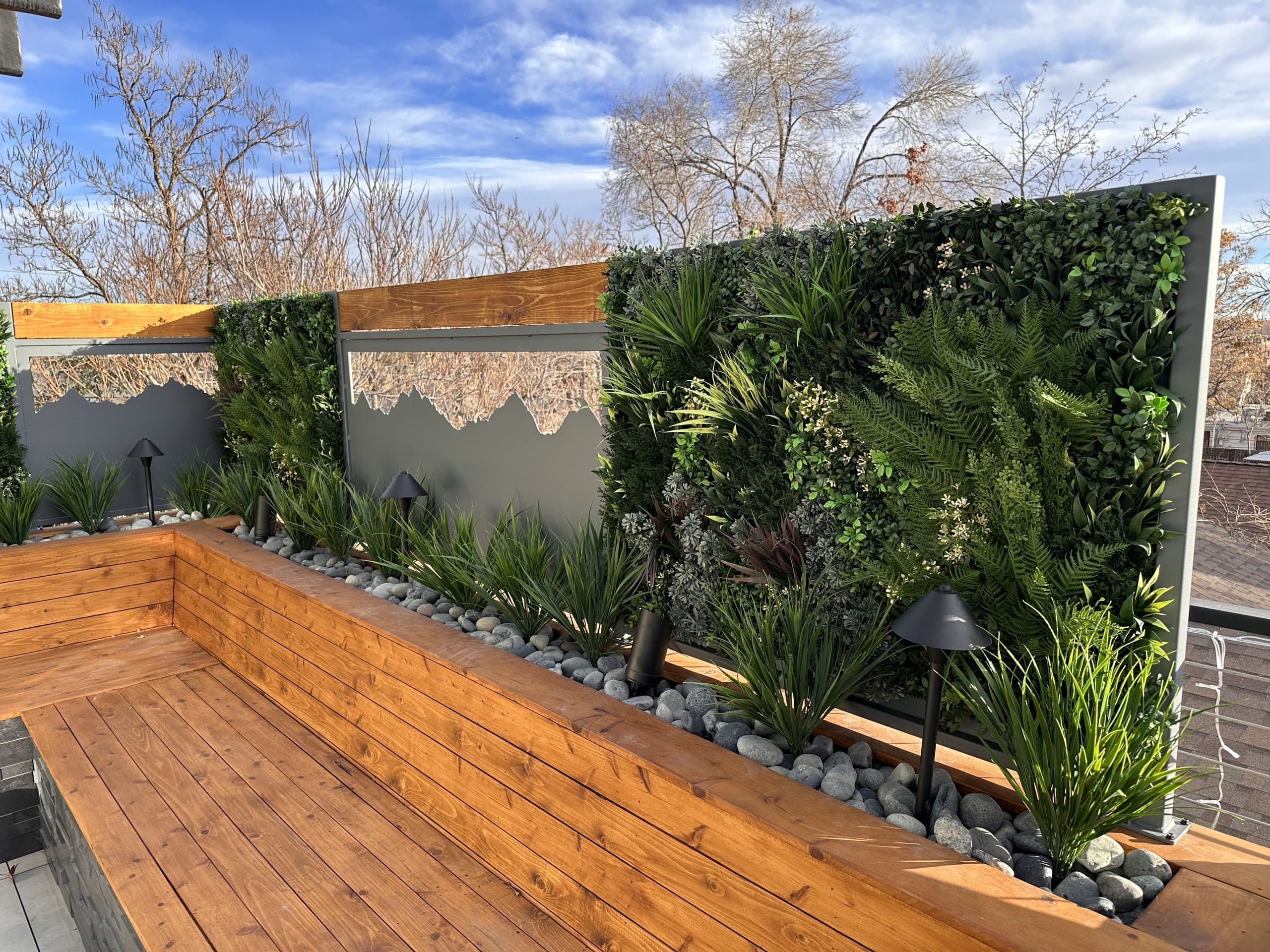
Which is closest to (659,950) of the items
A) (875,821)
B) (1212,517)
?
(875,821)

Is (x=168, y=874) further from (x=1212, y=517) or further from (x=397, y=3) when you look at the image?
(x=397, y=3)

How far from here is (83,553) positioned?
15.7ft

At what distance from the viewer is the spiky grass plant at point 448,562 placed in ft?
11.4

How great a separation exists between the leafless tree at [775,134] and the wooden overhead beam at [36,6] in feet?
38.9

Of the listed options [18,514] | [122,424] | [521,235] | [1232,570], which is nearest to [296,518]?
[18,514]

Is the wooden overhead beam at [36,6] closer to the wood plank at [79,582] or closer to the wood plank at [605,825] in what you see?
the wood plank at [605,825]

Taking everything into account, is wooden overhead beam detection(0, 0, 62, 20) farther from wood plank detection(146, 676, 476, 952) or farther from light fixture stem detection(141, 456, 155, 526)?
light fixture stem detection(141, 456, 155, 526)

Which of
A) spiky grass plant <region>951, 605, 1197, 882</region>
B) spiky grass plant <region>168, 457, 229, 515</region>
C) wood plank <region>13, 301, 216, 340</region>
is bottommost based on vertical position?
spiky grass plant <region>168, 457, 229, 515</region>

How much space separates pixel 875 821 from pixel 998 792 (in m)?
0.49

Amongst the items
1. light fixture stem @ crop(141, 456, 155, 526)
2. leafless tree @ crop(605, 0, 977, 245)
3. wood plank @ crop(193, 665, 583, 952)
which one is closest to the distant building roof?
leafless tree @ crop(605, 0, 977, 245)

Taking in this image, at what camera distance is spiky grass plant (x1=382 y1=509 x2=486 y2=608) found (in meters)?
3.48

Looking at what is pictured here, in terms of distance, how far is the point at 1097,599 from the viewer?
1906mm

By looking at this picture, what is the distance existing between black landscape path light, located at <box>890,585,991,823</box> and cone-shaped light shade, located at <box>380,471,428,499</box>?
2.74 meters

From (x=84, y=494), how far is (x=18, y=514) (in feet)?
1.47
